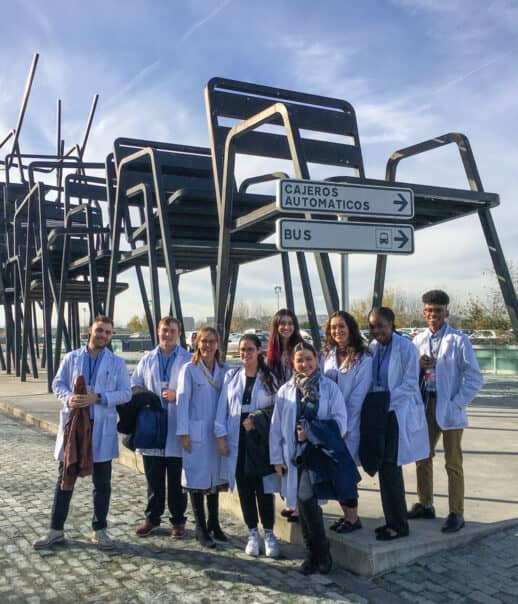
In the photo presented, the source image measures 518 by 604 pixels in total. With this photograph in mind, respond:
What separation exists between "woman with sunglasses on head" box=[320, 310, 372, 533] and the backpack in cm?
136

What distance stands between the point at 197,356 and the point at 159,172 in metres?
6.11

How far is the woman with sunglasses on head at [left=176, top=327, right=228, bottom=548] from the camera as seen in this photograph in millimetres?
5059

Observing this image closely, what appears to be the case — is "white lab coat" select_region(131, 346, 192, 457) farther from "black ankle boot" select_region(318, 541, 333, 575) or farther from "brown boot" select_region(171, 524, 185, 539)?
"black ankle boot" select_region(318, 541, 333, 575)

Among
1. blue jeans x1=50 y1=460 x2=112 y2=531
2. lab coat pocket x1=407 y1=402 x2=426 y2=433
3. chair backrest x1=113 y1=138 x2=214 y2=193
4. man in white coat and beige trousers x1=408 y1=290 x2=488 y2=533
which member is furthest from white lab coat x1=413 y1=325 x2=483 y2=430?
chair backrest x1=113 y1=138 x2=214 y2=193

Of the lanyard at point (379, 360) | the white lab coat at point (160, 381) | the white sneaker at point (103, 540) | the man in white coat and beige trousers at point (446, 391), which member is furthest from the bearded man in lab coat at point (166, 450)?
the man in white coat and beige trousers at point (446, 391)

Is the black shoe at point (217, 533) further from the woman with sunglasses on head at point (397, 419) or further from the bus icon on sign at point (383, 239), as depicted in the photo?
the bus icon on sign at point (383, 239)

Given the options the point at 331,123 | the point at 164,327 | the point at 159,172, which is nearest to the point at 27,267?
the point at 159,172

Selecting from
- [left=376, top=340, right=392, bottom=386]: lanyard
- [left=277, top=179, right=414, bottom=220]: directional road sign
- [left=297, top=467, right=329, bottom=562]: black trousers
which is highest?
[left=277, top=179, right=414, bottom=220]: directional road sign

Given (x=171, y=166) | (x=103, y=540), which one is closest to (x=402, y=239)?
(x=103, y=540)

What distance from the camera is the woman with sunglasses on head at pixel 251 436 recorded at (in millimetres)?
4707

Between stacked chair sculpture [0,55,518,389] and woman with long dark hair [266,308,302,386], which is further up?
stacked chair sculpture [0,55,518,389]

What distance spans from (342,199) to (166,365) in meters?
2.05

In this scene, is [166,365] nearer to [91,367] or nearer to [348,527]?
[91,367]

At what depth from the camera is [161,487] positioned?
5426mm
